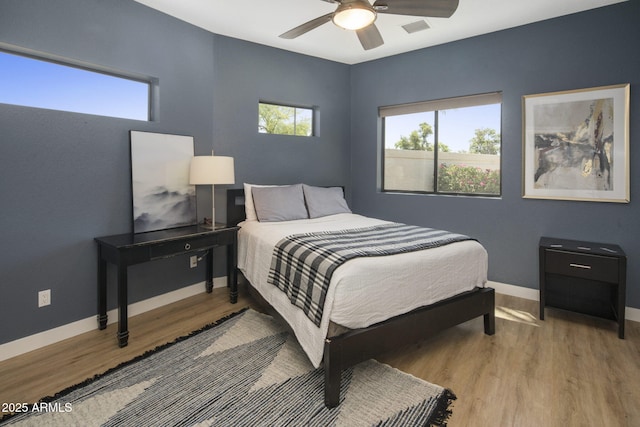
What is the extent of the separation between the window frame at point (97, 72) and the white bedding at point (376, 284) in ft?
5.09

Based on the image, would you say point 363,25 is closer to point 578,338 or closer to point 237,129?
point 237,129

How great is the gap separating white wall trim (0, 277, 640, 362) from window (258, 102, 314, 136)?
1.88 metres

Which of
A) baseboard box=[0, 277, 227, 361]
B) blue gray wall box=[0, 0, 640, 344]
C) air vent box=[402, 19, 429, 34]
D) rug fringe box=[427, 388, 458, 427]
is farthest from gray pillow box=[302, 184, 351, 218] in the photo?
rug fringe box=[427, 388, 458, 427]

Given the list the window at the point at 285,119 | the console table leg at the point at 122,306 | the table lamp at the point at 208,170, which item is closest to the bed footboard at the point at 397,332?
the console table leg at the point at 122,306

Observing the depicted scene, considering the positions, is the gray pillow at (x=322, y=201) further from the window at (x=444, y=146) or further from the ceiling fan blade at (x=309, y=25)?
the ceiling fan blade at (x=309, y=25)

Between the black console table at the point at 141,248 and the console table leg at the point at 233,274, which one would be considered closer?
the black console table at the point at 141,248

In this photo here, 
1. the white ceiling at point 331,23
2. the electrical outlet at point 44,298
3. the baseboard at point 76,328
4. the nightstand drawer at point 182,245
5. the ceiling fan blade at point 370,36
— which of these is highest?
the white ceiling at point 331,23

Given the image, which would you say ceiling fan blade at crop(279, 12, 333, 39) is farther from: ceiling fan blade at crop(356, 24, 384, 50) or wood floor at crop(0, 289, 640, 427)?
wood floor at crop(0, 289, 640, 427)

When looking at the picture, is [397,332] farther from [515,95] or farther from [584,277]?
[515,95]

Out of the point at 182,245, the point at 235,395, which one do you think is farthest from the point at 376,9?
the point at 235,395

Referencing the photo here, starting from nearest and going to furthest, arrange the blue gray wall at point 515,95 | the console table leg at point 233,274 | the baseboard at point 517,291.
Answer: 1. the blue gray wall at point 515,95
2. the console table leg at point 233,274
3. the baseboard at point 517,291

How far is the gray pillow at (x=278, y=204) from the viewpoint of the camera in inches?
138

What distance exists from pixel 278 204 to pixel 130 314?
1647mm

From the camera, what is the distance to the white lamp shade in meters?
3.18
